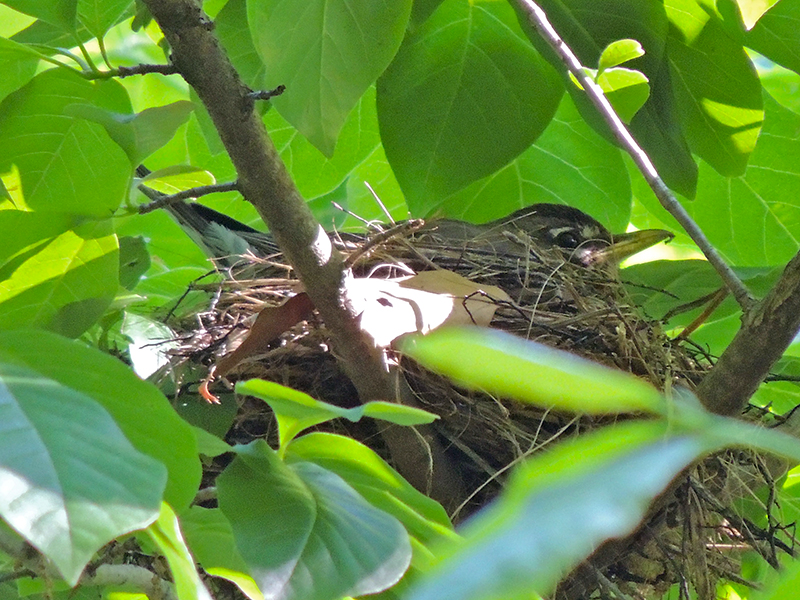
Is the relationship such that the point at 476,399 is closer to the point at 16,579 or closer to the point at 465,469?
the point at 465,469

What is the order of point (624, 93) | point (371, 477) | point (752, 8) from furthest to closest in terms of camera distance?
point (624, 93) < point (752, 8) < point (371, 477)

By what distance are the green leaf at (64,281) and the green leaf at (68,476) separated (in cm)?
64

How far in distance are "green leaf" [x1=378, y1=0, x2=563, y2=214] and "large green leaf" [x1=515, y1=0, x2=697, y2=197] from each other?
11 centimetres

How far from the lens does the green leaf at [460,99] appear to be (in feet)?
5.36

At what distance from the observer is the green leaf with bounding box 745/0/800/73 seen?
145cm

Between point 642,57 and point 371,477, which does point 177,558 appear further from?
point 642,57

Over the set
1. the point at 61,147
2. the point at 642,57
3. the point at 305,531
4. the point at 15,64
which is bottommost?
the point at 305,531

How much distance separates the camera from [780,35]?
1.46 meters

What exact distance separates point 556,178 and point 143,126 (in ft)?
3.87

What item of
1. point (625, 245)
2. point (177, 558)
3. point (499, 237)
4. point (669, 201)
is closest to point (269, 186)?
point (669, 201)

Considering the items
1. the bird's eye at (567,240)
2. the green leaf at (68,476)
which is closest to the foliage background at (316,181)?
the green leaf at (68,476)

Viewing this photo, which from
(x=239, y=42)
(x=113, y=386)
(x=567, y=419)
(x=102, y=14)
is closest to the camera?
(x=113, y=386)

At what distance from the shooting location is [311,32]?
130 centimetres

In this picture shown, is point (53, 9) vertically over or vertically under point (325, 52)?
over
